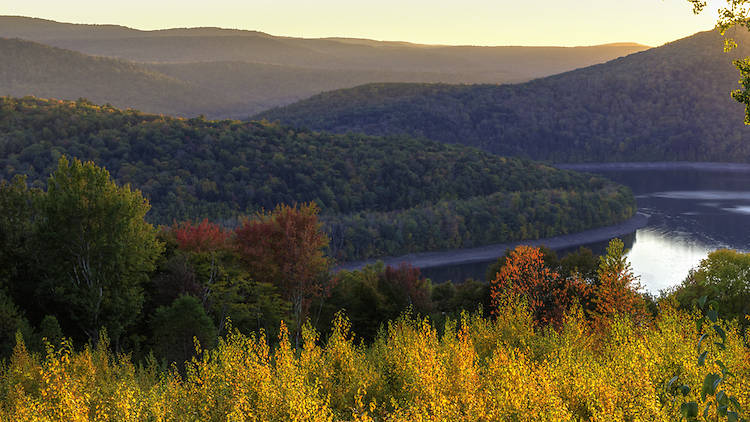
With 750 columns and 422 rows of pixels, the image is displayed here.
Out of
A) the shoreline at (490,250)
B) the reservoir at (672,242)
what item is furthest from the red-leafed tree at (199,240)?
the reservoir at (672,242)

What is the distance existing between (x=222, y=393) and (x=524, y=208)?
16005 centimetres

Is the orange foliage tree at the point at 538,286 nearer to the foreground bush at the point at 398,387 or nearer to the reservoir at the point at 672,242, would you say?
the foreground bush at the point at 398,387

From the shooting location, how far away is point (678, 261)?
452ft

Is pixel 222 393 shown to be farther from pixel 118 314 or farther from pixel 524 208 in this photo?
pixel 524 208

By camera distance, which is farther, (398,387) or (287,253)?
(287,253)

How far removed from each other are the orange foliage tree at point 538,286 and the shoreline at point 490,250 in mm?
79181

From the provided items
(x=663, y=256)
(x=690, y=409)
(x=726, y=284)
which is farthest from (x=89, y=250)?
(x=663, y=256)

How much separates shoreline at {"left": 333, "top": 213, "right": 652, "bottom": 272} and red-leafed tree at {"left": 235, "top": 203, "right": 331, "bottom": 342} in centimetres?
8714

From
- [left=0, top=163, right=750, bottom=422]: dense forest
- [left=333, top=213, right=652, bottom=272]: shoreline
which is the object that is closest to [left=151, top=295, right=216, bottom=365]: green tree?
[left=0, top=163, right=750, bottom=422]: dense forest

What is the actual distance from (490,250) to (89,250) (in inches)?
4877

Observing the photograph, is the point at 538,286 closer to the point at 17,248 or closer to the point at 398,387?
the point at 398,387

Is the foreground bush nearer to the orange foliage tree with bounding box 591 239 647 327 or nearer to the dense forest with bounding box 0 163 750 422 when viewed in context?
the dense forest with bounding box 0 163 750 422

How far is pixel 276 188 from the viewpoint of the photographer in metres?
180

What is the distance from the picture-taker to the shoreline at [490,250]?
144 metres
